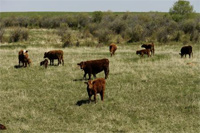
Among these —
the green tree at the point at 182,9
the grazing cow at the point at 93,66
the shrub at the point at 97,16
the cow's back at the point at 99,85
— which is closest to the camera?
the cow's back at the point at 99,85

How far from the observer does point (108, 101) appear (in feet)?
34.6

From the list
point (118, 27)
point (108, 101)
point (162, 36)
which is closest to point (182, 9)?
point (118, 27)

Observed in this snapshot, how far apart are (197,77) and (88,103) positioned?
7.04 m

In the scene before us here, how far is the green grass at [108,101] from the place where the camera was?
332 inches

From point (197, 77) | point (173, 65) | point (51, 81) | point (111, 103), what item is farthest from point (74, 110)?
point (173, 65)

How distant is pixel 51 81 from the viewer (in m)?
13.9

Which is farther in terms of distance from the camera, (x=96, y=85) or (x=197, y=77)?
Result: (x=197, y=77)

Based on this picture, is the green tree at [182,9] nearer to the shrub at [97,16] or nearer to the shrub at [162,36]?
the shrub at [97,16]

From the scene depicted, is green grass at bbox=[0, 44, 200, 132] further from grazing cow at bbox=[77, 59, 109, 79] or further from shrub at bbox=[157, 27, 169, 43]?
shrub at bbox=[157, 27, 169, 43]

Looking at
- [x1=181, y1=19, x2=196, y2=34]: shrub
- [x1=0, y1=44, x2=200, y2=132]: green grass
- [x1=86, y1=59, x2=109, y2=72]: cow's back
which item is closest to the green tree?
[x1=181, y1=19, x2=196, y2=34]: shrub

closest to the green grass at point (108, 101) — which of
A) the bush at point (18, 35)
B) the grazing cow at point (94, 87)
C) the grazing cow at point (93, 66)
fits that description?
the grazing cow at point (94, 87)

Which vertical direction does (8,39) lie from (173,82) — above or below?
above

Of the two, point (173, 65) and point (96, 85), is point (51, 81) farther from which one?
point (173, 65)

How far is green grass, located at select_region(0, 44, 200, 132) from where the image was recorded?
27.7ft
